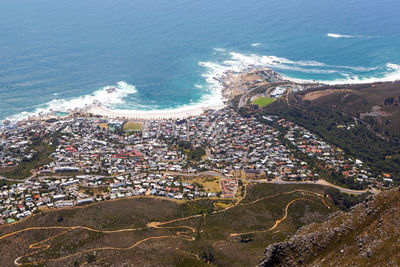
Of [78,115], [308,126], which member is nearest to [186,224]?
[308,126]

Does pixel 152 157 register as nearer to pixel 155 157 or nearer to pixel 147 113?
pixel 155 157

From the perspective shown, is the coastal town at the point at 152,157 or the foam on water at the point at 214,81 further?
the foam on water at the point at 214,81

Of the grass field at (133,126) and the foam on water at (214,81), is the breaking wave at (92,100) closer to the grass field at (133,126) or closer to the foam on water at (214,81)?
the foam on water at (214,81)

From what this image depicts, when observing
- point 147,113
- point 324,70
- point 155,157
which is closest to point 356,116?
point 324,70

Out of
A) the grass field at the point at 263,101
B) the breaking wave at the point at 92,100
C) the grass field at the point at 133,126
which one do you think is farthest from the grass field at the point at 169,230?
the breaking wave at the point at 92,100

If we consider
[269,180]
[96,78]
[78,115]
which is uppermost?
[96,78]

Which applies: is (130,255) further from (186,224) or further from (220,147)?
(220,147)
